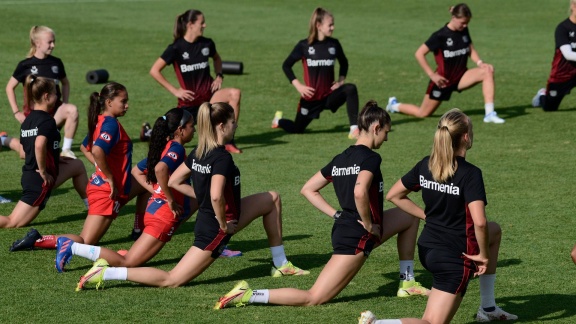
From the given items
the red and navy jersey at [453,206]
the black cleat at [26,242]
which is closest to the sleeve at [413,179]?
the red and navy jersey at [453,206]

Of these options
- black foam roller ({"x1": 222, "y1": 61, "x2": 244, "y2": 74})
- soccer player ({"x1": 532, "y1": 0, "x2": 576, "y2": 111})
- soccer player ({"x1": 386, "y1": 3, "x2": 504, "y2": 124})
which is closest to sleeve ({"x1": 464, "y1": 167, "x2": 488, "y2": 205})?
soccer player ({"x1": 386, "y1": 3, "x2": 504, "y2": 124})

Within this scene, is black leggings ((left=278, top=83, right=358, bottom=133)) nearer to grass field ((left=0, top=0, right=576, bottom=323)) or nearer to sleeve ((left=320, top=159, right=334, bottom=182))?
grass field ((left=0, top=0, right=576, bottom=323))

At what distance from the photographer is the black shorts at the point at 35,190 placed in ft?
37.1

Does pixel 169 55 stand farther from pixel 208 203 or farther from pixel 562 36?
pixel 208 203

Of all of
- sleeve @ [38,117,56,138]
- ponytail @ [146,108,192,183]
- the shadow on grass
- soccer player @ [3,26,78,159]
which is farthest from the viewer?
soccer player @ [3,26,78,159]

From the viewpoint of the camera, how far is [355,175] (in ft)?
27.7

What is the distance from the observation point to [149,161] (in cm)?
1001

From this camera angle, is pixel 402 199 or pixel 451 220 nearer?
pixel 451 220

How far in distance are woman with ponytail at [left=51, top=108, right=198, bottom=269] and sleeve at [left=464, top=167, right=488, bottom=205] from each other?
10.5ft

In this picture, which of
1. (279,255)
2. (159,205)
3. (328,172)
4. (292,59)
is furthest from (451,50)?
(328,172)

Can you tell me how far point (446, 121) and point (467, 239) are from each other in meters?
0.88

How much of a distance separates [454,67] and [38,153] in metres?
8.56

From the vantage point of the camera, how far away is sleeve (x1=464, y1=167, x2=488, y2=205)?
7.48 m

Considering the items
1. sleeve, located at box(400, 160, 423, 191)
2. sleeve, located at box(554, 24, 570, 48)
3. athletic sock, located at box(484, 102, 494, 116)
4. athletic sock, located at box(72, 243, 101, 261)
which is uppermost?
sleeve, located at box(554, 24, 570, 48)
